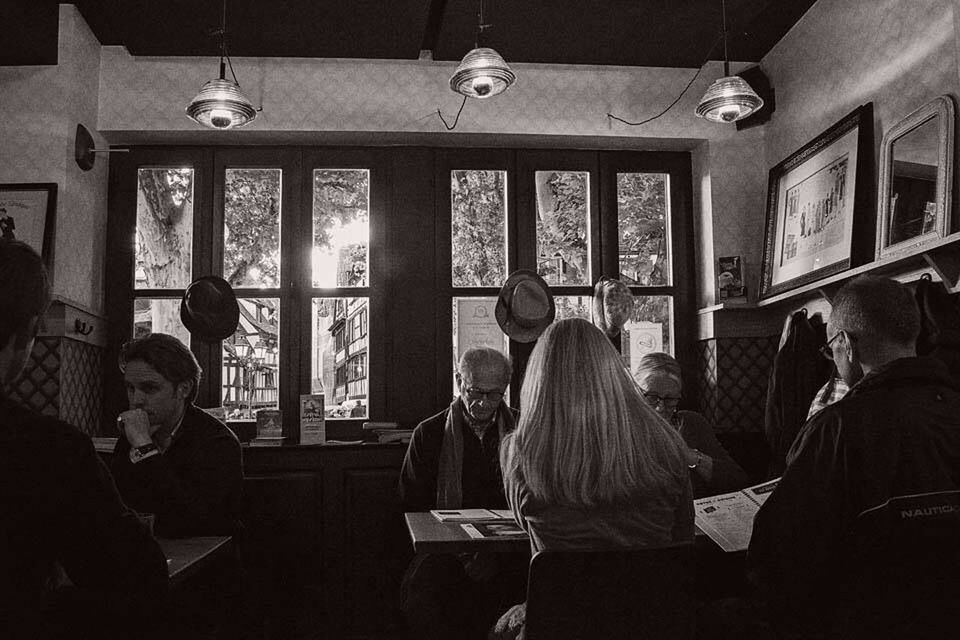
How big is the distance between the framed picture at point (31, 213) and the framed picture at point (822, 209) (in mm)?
4118

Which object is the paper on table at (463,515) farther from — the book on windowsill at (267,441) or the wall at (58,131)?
the wall at (58,131)

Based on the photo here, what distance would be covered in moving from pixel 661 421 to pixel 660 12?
10.3ft

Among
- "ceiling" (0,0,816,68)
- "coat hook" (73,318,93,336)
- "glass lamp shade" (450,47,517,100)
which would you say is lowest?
"coat hook" (73,318,93,336)

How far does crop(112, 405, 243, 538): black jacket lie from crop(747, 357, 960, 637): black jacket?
1779 millimetres

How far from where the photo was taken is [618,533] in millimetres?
2041

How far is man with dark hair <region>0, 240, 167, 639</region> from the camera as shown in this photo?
138 cm

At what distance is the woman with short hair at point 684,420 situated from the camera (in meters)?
3.58

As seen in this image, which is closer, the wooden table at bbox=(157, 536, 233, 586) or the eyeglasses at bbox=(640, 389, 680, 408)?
the wooden table at bbox=(157, 536, 233, 586)

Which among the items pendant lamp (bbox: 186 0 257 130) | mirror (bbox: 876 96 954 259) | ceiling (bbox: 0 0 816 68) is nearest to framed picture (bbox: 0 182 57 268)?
ceiling (bbox: 0 0 816 68)

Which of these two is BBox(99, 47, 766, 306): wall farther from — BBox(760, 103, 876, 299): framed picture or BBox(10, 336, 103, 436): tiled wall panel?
BBox(10, 336, 103, 436): tiled wall panel

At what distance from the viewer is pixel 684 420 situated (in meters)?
3.89

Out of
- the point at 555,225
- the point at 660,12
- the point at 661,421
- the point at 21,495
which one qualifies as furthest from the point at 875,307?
the point at 555,225

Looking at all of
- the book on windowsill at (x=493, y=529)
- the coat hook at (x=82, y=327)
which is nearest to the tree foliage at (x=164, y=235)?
the coat hook at (x=82, y=327)

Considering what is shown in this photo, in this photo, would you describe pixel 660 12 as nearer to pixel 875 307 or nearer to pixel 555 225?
pixel 555 225
